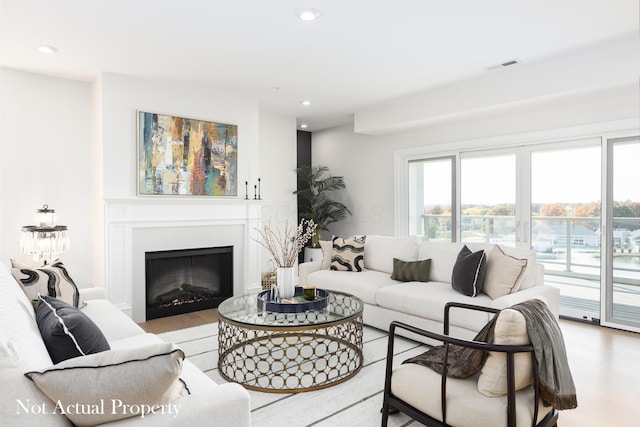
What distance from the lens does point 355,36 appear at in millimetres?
3266

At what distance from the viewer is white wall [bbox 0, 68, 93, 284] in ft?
13.1

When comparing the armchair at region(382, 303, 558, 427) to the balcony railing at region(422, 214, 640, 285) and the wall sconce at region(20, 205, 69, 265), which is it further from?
the wall sconce at region(20, 205, 69, 265)

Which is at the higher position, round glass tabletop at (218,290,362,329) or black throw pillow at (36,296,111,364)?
black throw pillow at (36,296,111,364)

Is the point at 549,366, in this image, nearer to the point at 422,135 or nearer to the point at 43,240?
the point at 43,240

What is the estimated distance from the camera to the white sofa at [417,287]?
313 cm

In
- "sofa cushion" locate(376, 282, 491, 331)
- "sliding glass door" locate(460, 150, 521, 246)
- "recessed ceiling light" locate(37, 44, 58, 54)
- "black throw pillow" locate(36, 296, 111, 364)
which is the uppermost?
"recessed ceiling light" locate(37, 44, 58, 54)

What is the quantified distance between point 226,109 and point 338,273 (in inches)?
94.7

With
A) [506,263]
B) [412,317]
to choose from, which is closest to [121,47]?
[412,317]

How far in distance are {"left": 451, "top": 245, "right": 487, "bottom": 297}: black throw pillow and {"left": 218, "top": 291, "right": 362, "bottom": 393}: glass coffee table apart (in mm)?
929

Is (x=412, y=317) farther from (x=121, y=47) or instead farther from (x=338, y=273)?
(x=121, y=47)

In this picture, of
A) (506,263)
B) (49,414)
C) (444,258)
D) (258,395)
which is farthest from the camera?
(444,258)

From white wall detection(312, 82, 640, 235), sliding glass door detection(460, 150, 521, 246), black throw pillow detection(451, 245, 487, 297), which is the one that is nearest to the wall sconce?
black throw pillow detection(451, 245, 487, 297)

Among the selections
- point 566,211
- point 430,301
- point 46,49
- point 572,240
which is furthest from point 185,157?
point 572,240

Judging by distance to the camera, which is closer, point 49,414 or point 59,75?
point 49,414
